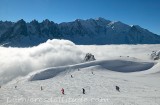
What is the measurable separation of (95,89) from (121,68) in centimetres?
4296

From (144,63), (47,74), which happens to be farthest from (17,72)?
(144,63)

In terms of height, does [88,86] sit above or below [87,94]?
above

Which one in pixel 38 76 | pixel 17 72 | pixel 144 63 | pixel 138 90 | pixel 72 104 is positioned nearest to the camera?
pixel 72 104

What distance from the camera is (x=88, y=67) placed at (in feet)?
325

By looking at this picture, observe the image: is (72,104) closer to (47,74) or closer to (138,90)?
(138,90)

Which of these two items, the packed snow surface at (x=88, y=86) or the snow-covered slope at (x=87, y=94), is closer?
the snow-covered slope at (x=87, y=94)

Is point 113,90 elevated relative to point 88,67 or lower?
lower

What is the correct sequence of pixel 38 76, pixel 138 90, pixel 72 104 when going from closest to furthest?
pixel 72 104 → pixel 138 90 → pixel 38 76

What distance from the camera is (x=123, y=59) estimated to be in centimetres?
11375

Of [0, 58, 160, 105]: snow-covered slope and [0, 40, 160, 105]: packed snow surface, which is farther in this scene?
[0, 40, 160, 105]: packed snow surface

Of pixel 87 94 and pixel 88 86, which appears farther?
pixel 88 86

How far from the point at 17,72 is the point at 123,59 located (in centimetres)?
4216

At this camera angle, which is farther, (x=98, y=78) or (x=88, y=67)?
(x=88, y=67)

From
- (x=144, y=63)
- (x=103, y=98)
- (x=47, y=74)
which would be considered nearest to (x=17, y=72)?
(x=47, y=74)
